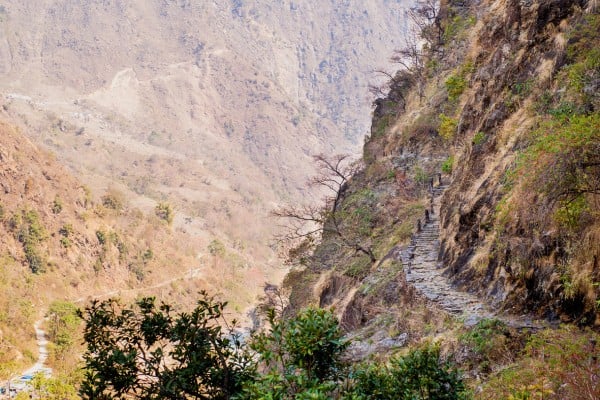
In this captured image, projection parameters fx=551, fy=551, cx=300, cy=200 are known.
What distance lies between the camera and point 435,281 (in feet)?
36.9

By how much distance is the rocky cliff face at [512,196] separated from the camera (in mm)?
7266

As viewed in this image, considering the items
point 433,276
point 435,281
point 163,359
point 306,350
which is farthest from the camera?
point 433,276

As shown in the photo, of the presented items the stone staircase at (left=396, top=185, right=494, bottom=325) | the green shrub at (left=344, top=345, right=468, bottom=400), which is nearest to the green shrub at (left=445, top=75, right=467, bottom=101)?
the stone staircase at (left=396, top=185, right=494, bottom=325)

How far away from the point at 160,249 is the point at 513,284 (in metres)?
97.0

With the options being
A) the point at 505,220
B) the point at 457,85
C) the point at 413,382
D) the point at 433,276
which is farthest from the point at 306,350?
the point at 457,85

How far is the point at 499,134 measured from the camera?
36.9 feet

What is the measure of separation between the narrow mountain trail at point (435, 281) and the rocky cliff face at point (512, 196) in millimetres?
78

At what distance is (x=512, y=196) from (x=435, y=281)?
10.1 ft

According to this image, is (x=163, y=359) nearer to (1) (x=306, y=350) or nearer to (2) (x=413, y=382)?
(1) (x=306, y=350)

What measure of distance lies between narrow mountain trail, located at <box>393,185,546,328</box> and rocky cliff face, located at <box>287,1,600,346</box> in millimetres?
78

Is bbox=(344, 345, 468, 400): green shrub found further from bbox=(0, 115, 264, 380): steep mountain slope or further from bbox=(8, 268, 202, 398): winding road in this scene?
bbox=(0, 115, 264, 380): steep mountain slope

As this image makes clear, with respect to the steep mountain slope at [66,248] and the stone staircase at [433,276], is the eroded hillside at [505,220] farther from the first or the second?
the steep mountain slope at [66,248]

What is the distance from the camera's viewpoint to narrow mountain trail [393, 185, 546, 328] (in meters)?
8.44

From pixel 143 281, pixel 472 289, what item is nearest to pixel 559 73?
pixel 472 289
